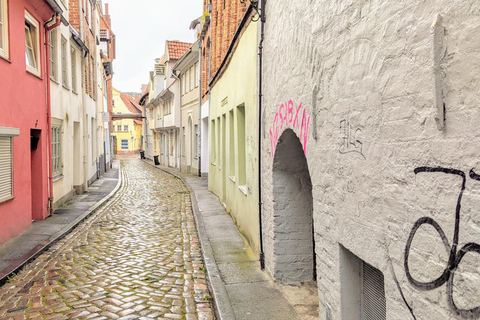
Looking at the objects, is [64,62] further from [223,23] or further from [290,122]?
[290,122]

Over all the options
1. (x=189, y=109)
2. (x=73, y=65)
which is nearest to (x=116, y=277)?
(x=73, y=65)

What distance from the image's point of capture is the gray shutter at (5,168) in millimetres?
8938

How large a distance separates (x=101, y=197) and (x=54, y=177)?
302 cm

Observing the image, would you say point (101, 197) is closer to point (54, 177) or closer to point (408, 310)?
point (54, 177)

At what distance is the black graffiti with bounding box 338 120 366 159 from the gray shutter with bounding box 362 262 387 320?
3.30 ft

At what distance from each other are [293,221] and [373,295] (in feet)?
8.42

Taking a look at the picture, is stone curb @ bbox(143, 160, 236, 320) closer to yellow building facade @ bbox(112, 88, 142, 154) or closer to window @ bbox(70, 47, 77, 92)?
window @ bbox(70, 47, 77, 92)

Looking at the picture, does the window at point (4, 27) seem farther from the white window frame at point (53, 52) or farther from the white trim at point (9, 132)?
the white window frame at point (53, 52)

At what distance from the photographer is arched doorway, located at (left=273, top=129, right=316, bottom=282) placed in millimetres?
6215

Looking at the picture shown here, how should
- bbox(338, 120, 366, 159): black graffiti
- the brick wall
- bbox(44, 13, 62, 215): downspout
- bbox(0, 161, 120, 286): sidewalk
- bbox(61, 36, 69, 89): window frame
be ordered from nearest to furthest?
bbox(338, 120, 366, 159): black graffiti
bbox(0, 161, 120, 286): sidewalk
the brick wall
bbox(44, 13, 62, 215): downspout
bbox(61, 36, 69, 89): window frame

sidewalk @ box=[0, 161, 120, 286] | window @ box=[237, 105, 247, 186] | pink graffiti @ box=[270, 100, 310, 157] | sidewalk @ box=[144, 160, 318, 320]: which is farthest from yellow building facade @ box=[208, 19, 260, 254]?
sidewalk @ box=[0, 161, 120, 286]

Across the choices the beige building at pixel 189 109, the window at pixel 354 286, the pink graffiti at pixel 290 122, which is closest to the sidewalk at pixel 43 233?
the pink graffiti at pixel 290 122

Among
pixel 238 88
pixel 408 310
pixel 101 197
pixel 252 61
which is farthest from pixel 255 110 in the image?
pixel 101 197

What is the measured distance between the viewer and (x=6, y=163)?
9.20 meters
